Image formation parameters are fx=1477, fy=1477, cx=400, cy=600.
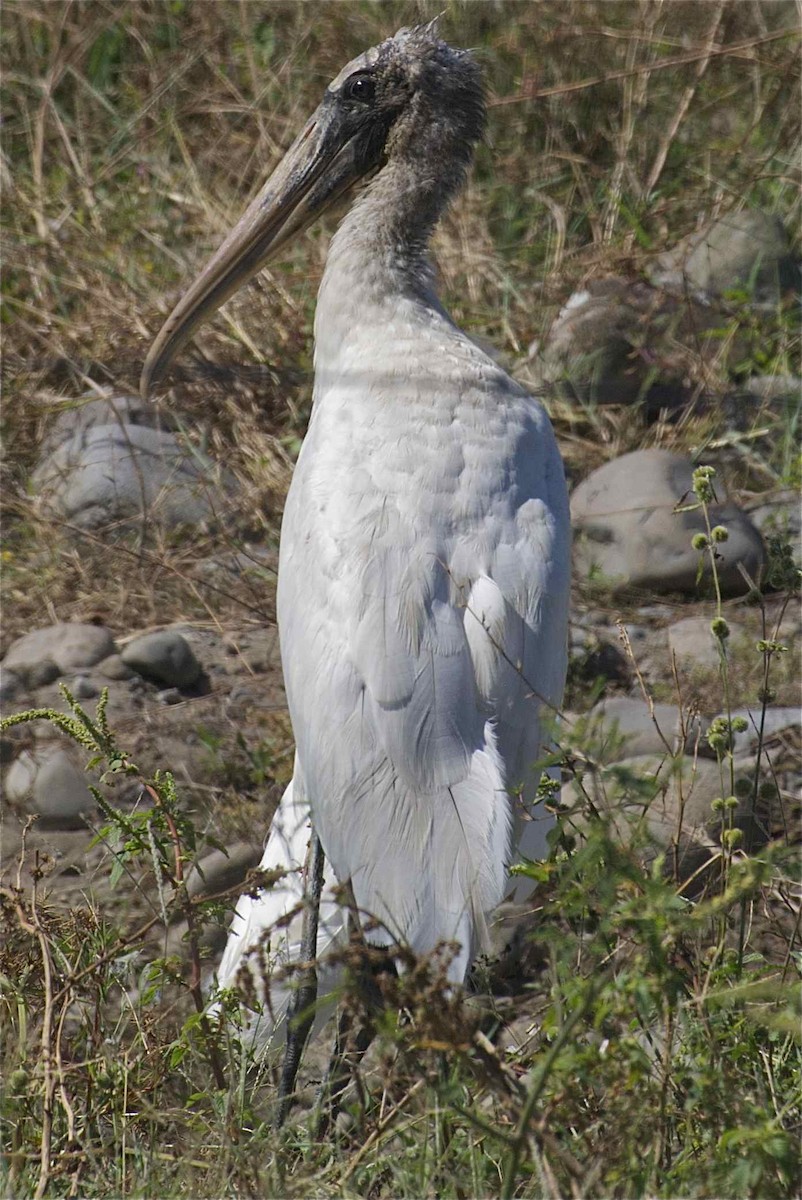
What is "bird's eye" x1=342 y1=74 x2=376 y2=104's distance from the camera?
3.73 metres

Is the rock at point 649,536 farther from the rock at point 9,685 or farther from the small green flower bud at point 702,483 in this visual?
the small green flower bud at point 702,483

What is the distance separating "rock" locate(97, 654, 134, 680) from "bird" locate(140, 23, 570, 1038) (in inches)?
46.6

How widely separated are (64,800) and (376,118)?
200 cm

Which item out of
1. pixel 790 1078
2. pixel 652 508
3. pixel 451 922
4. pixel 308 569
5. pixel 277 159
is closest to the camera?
pixel 790 1078

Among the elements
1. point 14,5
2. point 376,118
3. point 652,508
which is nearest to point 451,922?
point 376,118

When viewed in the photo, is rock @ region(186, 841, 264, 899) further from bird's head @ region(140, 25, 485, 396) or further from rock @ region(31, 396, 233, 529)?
rock @ region(31, 396, 233, 529)

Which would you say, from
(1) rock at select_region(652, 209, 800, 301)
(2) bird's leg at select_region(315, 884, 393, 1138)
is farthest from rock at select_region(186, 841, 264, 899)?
(1) rock at select_region(652, 209, 800, 301)

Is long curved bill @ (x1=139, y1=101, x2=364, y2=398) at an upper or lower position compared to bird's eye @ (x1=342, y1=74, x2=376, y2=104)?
lower

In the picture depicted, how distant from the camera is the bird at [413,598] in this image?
8.85 ft

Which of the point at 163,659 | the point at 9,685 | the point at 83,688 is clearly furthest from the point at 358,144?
the point at 9,685

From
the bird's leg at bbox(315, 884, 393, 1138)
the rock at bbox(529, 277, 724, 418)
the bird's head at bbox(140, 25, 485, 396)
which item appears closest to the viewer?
the bird's leg at bbox(315, 884, 393, 1138)

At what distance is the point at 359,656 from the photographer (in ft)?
9.24

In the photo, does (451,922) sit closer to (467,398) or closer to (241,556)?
(467,398)

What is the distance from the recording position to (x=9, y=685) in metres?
4.42
